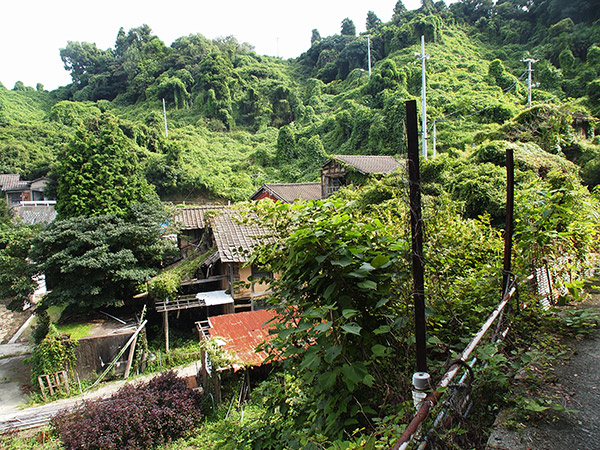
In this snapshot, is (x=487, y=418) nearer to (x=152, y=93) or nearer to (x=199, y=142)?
(x=199, y=142)

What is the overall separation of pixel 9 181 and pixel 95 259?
93.8 feet

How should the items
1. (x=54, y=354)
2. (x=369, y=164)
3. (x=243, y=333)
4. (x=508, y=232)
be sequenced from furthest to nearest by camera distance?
(x=369, y=164)
(x=54, y=354)
(x=243, y=333)
(x=508, y=232)

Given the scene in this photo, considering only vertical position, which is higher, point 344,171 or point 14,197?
point 14,197

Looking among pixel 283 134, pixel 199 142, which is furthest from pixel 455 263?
pixel 199 142

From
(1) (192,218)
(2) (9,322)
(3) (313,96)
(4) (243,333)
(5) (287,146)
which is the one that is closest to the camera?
(4) (243,333)

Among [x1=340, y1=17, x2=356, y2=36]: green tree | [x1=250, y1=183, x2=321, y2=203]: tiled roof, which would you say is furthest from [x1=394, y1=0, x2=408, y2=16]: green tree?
[x1=250, y1=183, x2=321, y2=203]: tiled roof

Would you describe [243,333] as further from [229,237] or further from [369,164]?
[369,164]

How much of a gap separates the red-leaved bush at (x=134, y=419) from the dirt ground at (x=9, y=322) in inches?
503

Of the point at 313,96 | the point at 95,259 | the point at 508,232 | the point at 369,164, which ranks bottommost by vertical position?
the point at 95,259

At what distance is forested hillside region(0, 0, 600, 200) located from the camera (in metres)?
31.0

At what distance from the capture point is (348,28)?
2544 inches

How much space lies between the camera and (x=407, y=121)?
1.87m

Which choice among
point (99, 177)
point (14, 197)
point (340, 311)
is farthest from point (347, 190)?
point (14, 197)

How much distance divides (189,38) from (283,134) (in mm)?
40500
